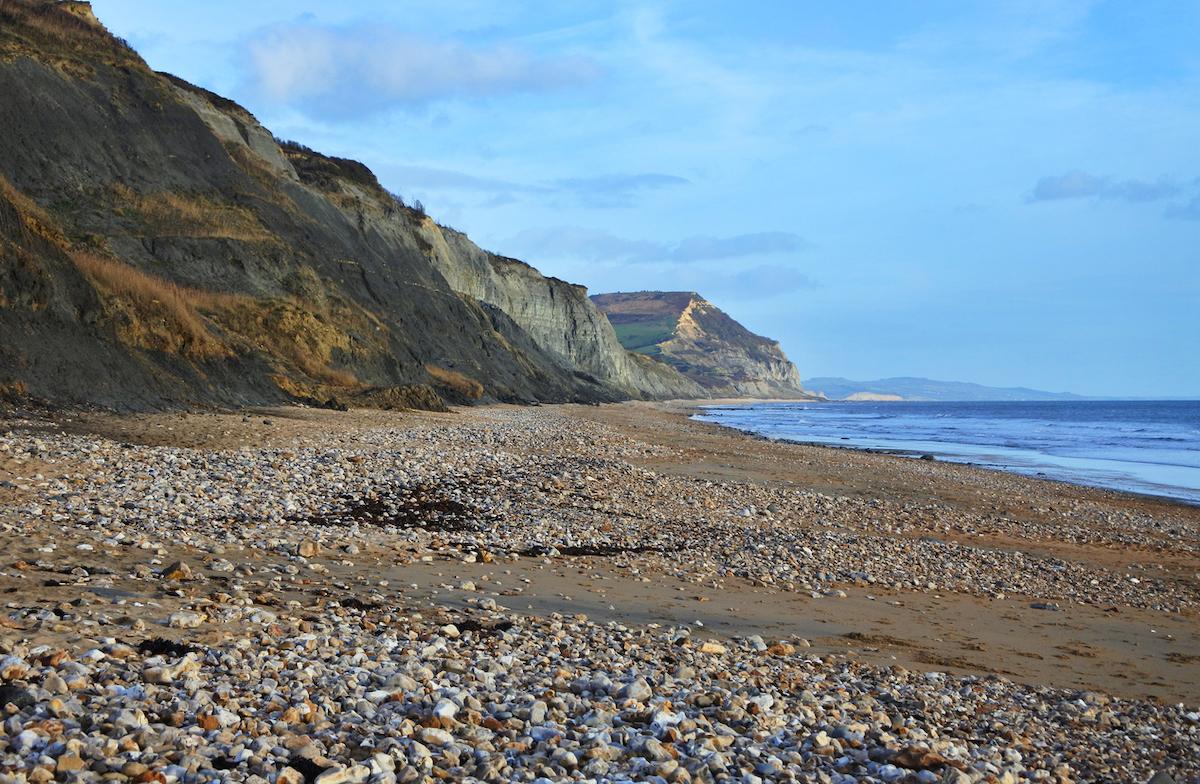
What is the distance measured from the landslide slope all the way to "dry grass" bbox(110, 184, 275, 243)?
0.10 meters

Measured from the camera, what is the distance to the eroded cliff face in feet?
269

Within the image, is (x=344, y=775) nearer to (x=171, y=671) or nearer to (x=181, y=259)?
(x=171, y=671)

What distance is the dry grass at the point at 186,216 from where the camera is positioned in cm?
3509

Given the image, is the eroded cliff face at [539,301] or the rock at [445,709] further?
the eroded cliff face at [539,301]

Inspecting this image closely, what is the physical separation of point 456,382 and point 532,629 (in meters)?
44.9

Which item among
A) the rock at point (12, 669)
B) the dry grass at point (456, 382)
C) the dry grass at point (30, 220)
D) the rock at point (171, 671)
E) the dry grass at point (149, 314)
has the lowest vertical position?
the rock at point (171, 671)

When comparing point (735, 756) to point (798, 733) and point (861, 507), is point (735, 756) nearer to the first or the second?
point (798, 733)

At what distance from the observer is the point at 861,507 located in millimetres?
18844

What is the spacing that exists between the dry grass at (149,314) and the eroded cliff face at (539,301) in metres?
47.1

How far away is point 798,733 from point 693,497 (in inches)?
471

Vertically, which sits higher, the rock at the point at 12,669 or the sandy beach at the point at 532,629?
the rock at the point at 12,669

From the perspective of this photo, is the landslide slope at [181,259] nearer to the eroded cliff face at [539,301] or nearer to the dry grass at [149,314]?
the dry grass at [149,314]

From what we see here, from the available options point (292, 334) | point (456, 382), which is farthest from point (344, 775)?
point (456, 382)

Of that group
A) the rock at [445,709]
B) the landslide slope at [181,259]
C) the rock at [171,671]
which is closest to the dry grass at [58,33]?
the landslide slope at [181,259]
